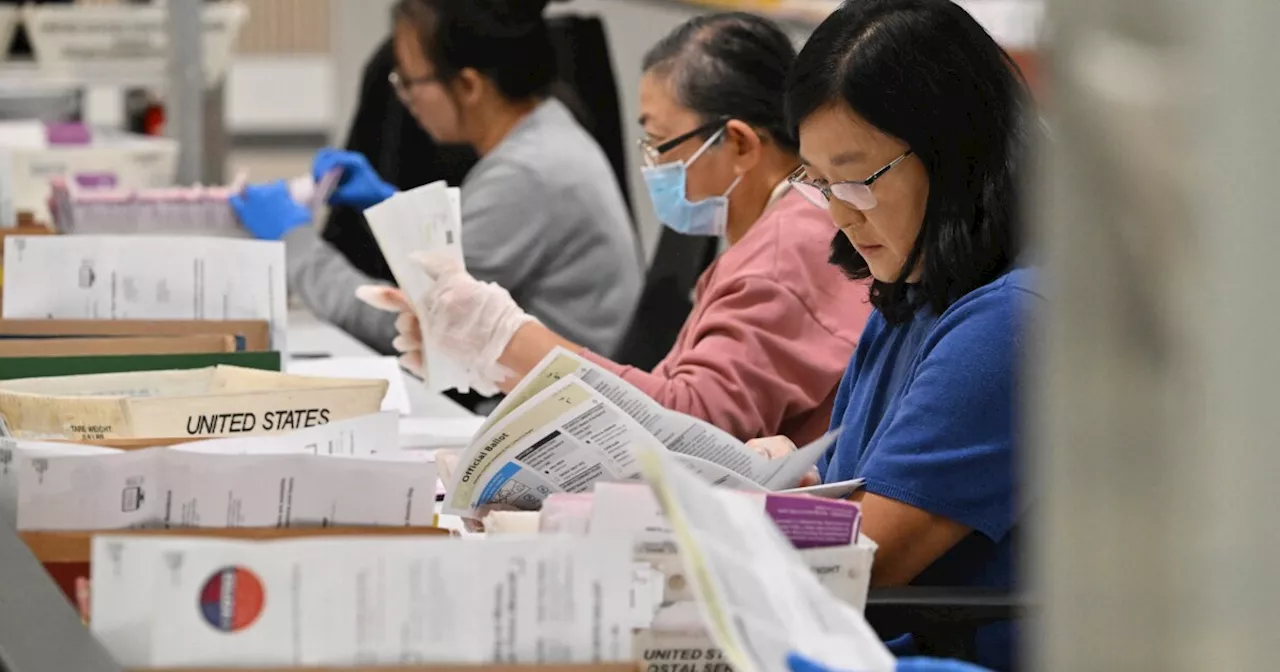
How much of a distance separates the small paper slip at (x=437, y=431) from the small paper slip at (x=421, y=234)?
0.20 ft

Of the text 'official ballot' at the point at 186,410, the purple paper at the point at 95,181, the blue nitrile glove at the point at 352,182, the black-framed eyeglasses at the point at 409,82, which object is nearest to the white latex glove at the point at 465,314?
the text 'official ballot' at the point at 186,410

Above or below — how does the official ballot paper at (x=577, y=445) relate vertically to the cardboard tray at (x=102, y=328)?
above

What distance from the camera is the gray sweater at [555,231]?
3270 millimetres

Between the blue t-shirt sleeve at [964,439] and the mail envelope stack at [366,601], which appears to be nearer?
the mail envelope stack at [366,601]

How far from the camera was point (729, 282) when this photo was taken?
2.30 meters

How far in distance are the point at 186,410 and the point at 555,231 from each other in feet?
5.52

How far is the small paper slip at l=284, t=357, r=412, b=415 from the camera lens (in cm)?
272

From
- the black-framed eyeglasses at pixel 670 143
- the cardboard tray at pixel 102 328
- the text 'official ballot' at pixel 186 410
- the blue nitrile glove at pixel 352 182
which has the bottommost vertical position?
the blue nitrile glove at pixel 352 182

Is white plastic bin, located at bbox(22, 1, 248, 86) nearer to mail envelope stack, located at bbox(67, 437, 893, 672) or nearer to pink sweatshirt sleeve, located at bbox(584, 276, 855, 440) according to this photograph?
pink sweatshirt sleeve, located at bbox(584, 276, 855, 440)

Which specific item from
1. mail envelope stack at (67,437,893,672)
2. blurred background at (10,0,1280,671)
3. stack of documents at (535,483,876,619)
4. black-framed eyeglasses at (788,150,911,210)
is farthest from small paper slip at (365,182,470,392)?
blurred background at (10,0,1280,671)

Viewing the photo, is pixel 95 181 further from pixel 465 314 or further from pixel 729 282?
pixel 729 282

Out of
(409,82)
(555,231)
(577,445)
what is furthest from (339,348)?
(577,445)

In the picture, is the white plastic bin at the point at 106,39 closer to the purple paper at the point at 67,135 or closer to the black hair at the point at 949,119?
the purple paper at the point at 67,135

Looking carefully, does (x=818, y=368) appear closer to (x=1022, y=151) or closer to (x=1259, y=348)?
(x=1022, y=151)
